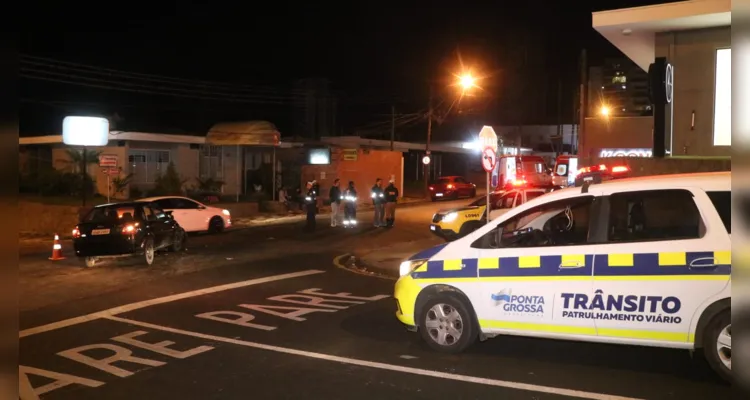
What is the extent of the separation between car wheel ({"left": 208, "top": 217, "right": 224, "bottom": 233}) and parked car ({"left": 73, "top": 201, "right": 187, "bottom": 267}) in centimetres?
679

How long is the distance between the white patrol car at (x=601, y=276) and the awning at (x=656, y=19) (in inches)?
266

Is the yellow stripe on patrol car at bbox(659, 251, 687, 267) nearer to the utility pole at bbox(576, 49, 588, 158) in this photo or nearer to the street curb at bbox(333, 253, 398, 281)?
the street curb at bbox(333, 253, 398, 281)

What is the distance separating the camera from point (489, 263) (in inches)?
279

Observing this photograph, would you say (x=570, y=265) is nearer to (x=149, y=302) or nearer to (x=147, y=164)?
(x=149, y=302)

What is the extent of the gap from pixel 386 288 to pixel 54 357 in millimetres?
5986

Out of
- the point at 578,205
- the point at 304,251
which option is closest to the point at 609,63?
the point at 304,251

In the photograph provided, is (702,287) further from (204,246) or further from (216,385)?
(204,246)

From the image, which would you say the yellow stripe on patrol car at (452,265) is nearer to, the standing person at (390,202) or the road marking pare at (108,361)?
the road marking pare at (108,361)

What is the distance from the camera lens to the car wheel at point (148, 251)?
15.2m

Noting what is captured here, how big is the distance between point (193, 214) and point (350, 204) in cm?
530

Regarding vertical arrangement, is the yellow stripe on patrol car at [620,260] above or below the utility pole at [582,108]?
below

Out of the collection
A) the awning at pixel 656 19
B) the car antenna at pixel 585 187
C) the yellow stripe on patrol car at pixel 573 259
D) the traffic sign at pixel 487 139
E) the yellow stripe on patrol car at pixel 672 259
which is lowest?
the yellow stripe on patrol car at pixel 573 259

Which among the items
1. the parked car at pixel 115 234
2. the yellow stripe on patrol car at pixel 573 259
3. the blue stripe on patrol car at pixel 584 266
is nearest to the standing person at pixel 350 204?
the parked car at pixel 115 234

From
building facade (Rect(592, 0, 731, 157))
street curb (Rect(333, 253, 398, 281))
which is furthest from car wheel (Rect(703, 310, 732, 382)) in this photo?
building facade (Rect(592, 0, 731, 157))
